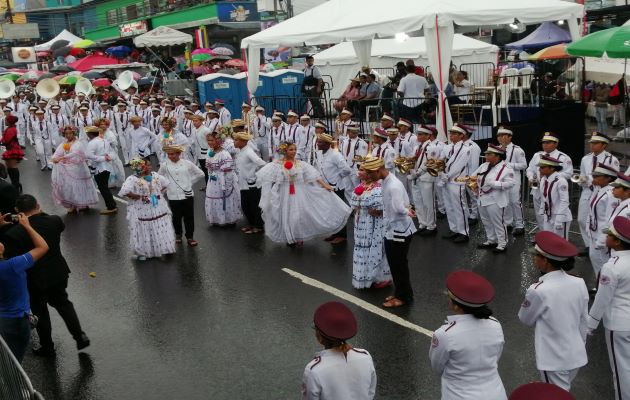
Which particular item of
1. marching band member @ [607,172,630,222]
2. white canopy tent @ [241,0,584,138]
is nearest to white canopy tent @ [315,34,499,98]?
white canopy tent @ [241,0,584,138]

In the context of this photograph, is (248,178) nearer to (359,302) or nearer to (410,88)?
(359,302)

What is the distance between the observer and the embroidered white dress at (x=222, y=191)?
1257 cm

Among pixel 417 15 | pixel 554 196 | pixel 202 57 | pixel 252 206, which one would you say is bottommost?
pixel 252 206

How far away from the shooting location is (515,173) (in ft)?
35.9

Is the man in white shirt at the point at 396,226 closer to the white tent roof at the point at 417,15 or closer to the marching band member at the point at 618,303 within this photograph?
the marching band member at the point at 618,303

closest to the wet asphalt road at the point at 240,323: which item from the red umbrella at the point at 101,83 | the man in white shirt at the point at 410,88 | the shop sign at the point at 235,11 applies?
the man in white shirt at the point at 410,88

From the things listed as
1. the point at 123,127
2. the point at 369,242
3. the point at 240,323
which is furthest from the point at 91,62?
the point at 240,323

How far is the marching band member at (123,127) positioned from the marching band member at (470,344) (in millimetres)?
17821

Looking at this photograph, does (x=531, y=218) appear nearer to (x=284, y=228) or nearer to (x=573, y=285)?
(x=284, y=228)

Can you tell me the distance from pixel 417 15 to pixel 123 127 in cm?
1165

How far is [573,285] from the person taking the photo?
5238 mm

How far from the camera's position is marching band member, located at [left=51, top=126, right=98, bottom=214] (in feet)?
47.9

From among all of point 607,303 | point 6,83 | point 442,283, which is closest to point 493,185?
point 442,283

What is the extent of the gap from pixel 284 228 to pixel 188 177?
187cm
